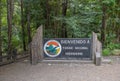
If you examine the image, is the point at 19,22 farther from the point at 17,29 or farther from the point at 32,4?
the point at 32,4

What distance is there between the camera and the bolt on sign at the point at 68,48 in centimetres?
861

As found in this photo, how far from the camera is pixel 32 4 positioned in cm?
1184

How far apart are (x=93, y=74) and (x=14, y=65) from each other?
3.27 metres

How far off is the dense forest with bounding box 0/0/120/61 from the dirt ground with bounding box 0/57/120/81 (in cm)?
334

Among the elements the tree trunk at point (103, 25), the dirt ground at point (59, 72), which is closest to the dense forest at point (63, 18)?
the tree trunk at point (103, 25)

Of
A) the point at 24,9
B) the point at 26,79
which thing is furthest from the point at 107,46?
the point at 26,79

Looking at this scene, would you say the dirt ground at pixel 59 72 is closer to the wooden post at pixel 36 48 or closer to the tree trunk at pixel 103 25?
the wooden post at pixel 36 48

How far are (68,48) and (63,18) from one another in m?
2.74

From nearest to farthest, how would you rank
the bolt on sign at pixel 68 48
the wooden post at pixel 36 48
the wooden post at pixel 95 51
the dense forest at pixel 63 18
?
1. the wooden post at pixel 95 51
2. the wooden post at pixel 36 48
3. the bolt on sign at pixel 68 48
4. the dense forest at pixel 63 18

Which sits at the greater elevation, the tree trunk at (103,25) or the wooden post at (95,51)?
the tree trunk at (103,25)

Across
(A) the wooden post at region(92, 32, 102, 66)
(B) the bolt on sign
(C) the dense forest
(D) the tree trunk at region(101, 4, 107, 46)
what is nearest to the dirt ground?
(A) the wooden post at region(92, 32, 102, 66)

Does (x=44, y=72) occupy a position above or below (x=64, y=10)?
below

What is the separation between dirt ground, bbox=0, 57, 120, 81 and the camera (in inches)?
249

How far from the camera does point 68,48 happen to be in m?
8.68
